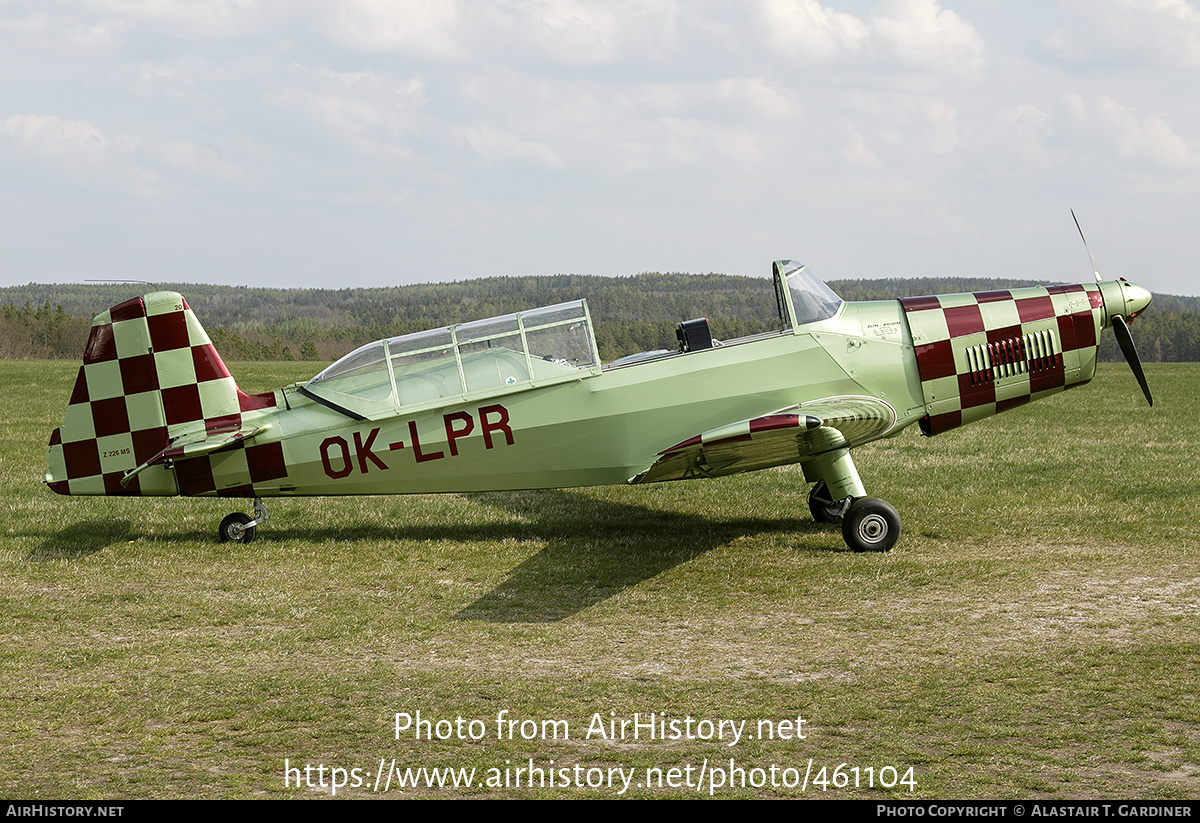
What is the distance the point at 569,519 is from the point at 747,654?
4.98 m

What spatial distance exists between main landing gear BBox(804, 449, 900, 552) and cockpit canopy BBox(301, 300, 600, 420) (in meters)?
2.57

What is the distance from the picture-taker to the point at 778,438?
341 inches

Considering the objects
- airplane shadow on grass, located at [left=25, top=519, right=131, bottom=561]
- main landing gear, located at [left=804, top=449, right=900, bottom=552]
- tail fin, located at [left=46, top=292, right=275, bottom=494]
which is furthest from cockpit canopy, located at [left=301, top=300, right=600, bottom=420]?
airplane shadow on grass, located at [left=25, top=519, right=131, bottom=561]

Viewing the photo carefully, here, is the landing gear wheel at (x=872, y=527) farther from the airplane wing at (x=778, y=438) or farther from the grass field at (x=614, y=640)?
the airplane wing at (x=778, y=438)

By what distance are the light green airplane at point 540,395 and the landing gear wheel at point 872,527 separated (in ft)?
0.06

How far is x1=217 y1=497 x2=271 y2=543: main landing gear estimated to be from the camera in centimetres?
1059

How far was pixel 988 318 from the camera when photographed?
1012cm

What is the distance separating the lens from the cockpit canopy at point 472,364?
9898mm

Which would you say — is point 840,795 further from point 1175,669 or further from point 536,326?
point 536,326

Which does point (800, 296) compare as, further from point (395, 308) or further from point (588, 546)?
point (395, 308)

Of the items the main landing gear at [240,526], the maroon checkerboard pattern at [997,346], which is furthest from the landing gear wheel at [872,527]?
the main landing gear at [240,526]

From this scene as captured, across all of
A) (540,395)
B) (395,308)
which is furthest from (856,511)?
(395,308)
